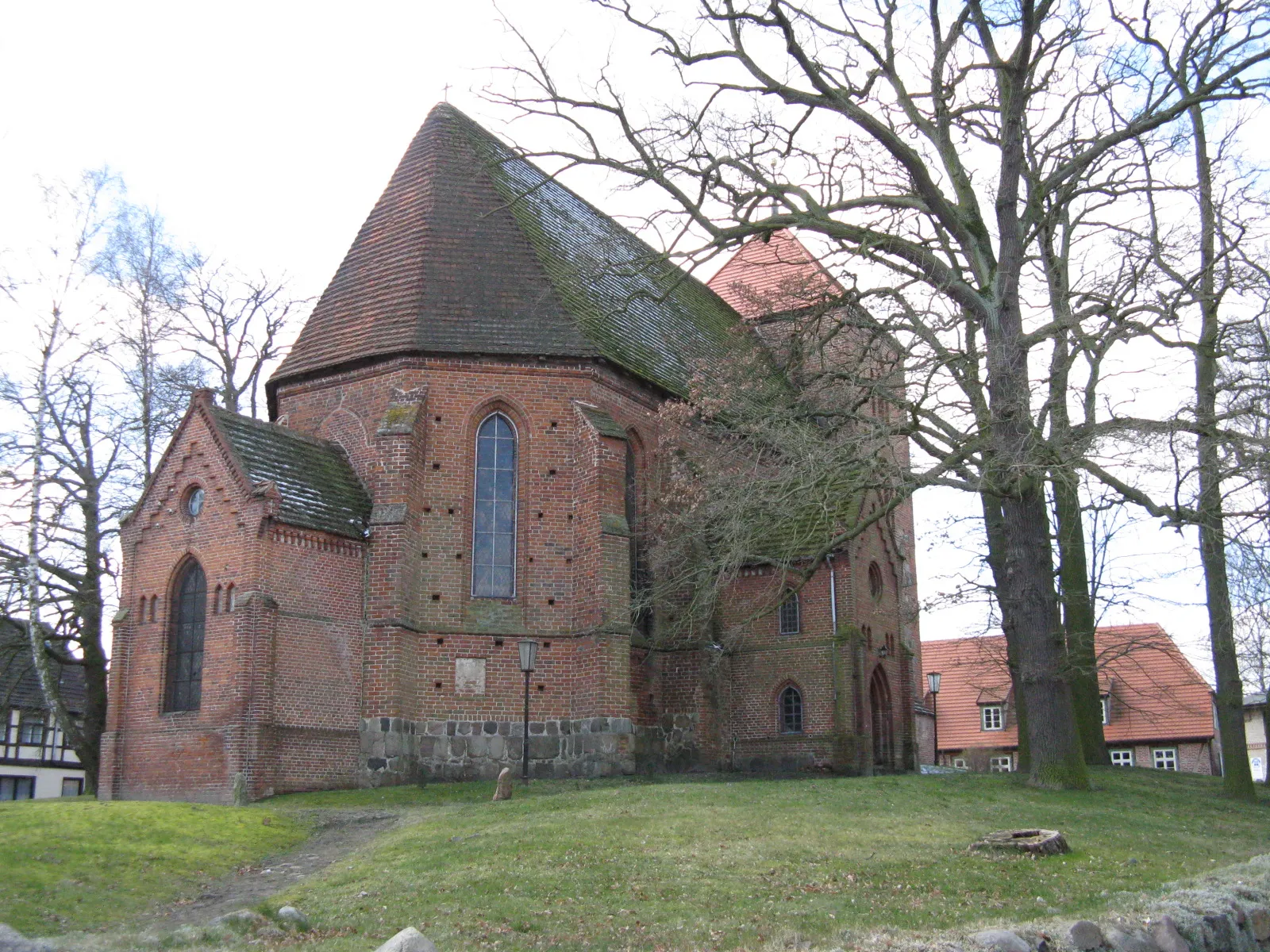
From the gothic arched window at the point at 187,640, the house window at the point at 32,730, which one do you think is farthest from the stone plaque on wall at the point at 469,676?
the house window at the point at 32,730

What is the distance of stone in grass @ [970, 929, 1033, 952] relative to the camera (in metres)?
8.66

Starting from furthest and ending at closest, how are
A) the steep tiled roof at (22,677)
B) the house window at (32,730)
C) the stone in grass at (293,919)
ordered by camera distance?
1. the house window at (32,730)
2. the steep tiled roof at (22,677)
3. the stone in grass at (293,919)

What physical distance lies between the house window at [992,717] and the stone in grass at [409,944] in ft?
132

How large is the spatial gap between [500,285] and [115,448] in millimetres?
9739

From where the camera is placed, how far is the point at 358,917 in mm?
10961

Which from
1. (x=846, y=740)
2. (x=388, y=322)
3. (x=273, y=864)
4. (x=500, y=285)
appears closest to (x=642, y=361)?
(x=500, y=285)

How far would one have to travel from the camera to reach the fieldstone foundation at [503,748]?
2105 cm

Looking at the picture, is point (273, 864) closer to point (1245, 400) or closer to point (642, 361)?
point (642, 361)

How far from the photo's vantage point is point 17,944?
352 inches

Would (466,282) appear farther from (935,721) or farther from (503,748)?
(935,721)

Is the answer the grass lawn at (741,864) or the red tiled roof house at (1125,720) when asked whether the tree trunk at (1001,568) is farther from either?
the red tiled roof house at (1125,720)

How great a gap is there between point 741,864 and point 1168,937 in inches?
166

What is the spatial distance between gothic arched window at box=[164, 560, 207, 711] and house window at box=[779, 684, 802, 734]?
452 inches

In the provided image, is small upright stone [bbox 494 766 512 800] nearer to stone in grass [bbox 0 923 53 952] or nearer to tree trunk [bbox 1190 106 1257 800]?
stone in grass [bbox 0 923 53 952]
